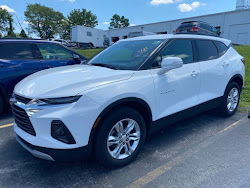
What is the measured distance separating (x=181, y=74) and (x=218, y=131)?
1.47 m

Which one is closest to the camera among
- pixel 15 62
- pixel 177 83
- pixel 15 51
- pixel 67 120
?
pixel 67 120

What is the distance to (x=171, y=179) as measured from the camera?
7.89ft

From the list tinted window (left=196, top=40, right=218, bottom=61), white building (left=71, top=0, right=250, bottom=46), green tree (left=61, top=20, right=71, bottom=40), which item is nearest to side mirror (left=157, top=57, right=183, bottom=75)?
tinted window (left=196, top=40, right=218, bottom=61)

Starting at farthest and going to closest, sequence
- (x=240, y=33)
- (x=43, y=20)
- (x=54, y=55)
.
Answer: (x=43, y=20), (x=240, y=33), (x=54, y=55)

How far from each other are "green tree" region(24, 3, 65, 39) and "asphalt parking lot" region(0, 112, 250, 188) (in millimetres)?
64589

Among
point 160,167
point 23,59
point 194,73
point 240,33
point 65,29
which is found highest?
point 65,29

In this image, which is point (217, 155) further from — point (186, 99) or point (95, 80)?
point (95, 80)

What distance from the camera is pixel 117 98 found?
236 cm

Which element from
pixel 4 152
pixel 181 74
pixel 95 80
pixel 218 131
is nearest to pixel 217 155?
pixel 218 131

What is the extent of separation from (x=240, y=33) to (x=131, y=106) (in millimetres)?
30718

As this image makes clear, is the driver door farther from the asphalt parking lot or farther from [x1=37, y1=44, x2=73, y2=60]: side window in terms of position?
[x1=37, y1=44, x2=73, y2=60]: side window

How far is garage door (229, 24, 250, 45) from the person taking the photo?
26797mm

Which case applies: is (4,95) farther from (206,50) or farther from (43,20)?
(43,20)

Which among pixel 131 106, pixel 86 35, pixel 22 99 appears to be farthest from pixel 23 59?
pixel 86 35
